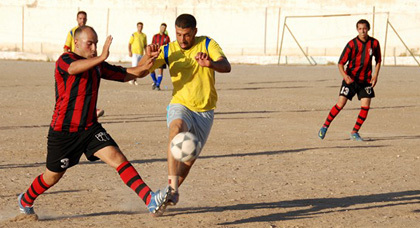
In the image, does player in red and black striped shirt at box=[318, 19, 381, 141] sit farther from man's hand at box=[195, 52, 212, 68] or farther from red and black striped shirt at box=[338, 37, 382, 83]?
man's hand at box=[195, 52, 212, 68]

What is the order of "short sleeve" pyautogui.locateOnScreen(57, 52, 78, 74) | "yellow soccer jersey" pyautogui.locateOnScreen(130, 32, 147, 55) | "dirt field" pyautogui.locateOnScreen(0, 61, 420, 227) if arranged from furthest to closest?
"yellow soccer jersey" pyautogui.locateOnScreen(130, 32, 147, 55), "dirt field" pyautogui.locateOnScreen(0, 61, 420, 227), "short sleeve" pyautogui.locateOnScreen(57, 52, 78, 74)

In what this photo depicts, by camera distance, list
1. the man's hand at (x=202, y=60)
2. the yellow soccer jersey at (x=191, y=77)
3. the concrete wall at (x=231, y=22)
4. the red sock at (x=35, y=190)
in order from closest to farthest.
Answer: the red sock at (x=35, y=190), the man's hand at (x=202, y=60), the yellow soccer jersey at (x=191, y=77), the concrete wall at (x=231, y=22)

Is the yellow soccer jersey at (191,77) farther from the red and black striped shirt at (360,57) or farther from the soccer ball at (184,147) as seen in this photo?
the red and black striped shirt at (360,57)

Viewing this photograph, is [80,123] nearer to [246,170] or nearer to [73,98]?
[73,98]

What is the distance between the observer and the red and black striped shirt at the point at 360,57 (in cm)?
1252

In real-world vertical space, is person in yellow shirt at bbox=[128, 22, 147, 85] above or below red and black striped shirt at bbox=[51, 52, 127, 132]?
below

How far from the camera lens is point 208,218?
6.89 metres

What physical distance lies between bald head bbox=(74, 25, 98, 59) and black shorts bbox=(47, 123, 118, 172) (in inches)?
24.5

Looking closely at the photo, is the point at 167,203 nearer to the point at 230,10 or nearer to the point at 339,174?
the point at 339,174

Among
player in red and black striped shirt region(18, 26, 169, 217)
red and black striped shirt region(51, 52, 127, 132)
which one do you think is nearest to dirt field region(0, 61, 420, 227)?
player in red and black striped shirt region(18, 26, 169, 217)

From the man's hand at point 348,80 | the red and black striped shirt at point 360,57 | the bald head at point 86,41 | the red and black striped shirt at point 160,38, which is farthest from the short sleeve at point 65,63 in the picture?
the red and black striped shirt at point 160,38

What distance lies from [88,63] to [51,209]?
70.0 inches

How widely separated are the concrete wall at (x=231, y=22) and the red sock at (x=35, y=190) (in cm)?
3774

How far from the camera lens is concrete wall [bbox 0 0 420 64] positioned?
45.0 metres
